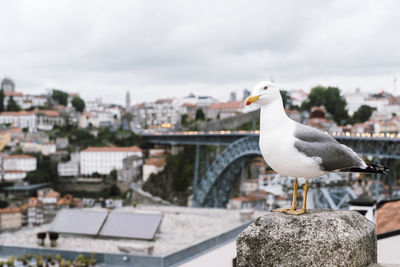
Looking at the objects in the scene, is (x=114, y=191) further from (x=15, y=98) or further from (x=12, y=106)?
(x=15, y=98)

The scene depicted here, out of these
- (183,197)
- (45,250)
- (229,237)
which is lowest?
(183,197)

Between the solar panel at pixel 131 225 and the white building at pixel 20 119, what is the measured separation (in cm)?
7124

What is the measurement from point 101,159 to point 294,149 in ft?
235

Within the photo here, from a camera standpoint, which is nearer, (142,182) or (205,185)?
(205,185)

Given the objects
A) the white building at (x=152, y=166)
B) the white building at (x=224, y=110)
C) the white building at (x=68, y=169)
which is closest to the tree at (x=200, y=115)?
the white building at (x=224, y=110)

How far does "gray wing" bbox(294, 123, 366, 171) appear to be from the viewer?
358 cm

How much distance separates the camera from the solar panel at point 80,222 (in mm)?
20109

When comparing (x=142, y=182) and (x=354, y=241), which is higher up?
(x=354, y=241)

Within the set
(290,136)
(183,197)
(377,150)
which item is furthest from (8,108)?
(290,136)

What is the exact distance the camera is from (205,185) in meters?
44.1

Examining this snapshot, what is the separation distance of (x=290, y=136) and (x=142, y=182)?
63.5 metres

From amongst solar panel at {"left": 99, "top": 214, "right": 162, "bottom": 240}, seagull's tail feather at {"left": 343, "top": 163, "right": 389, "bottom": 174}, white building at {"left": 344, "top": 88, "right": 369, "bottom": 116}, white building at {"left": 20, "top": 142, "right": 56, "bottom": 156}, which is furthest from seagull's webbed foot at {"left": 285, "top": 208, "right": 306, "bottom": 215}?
white building at {"left": 344, "top": 88, "right": 369, "bottom": 116}

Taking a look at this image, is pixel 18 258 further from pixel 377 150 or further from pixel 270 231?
pixel 377 150

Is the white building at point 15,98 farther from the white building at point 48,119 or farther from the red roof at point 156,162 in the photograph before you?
the red roof at point 156,162
